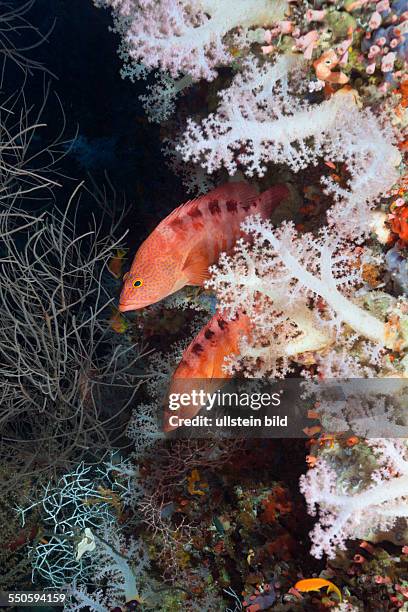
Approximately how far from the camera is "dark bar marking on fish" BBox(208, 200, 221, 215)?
2006 millimetres

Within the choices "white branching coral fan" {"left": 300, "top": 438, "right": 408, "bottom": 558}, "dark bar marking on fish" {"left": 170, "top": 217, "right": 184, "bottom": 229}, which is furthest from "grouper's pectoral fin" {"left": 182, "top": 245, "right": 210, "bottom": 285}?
"white branching coral fan" {"left": 300, "top": 438, "right": 408, "bottom": 558}

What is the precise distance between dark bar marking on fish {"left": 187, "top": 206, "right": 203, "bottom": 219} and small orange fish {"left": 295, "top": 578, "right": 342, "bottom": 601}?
1.59 m

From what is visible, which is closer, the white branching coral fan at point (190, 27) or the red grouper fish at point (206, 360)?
the white branching coral fan at point (190, 27)

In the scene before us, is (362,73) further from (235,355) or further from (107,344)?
(107,344)

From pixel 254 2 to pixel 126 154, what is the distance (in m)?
0.77

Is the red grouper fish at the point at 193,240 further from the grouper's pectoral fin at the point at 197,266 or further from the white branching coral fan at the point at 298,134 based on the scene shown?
the white branching coral fan at the point at 298,134

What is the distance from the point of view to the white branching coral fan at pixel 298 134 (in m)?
1.77

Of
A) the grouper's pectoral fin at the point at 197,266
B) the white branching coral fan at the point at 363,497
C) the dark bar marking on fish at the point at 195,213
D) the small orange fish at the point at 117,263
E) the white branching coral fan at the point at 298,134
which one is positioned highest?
the white branching coral fan at the point at 298,134

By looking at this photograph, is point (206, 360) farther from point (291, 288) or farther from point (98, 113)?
point (98, 113)

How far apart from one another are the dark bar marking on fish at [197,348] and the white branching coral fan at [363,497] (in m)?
0.66

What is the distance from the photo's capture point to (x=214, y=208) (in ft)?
6.60

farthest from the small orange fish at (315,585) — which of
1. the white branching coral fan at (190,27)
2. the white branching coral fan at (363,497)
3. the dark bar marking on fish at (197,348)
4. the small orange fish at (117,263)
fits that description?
the white branching coral fan at (190,27)

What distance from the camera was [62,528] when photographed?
7.59ft

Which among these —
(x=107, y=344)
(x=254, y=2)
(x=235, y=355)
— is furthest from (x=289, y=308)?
(x=254, y=2)
